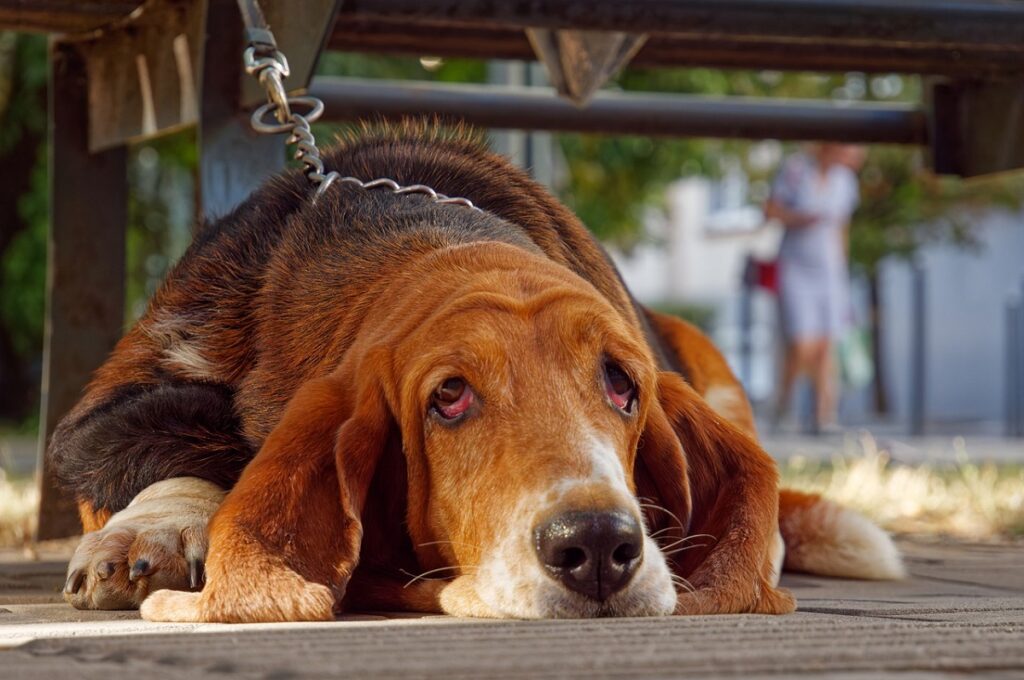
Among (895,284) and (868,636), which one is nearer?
(868,636)

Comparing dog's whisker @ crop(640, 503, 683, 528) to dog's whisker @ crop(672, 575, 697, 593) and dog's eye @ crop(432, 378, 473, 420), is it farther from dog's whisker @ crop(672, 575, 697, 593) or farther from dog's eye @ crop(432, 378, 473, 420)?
dog's eye @ crop(432, 378, 473, 420)

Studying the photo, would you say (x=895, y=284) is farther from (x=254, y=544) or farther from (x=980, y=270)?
(x=254, y=544)

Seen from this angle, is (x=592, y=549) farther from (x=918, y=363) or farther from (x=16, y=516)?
(x=918, y=363)

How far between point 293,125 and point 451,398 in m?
1.35

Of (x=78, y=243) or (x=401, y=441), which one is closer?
(x=401, y=441)

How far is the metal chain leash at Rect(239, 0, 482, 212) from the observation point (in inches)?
150

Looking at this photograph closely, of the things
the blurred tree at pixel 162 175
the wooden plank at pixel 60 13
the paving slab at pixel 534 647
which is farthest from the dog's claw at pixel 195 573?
the blurred tree at pixel 162 175

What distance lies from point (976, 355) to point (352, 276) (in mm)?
24619

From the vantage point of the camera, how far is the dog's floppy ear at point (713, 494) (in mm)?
2963

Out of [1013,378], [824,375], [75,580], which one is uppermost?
[75,580]

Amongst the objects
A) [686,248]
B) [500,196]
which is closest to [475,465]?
[500,196]

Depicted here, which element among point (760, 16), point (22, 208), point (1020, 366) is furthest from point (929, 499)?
point (1020, 366)

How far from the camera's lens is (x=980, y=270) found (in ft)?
89.2

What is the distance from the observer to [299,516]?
2863 mm
